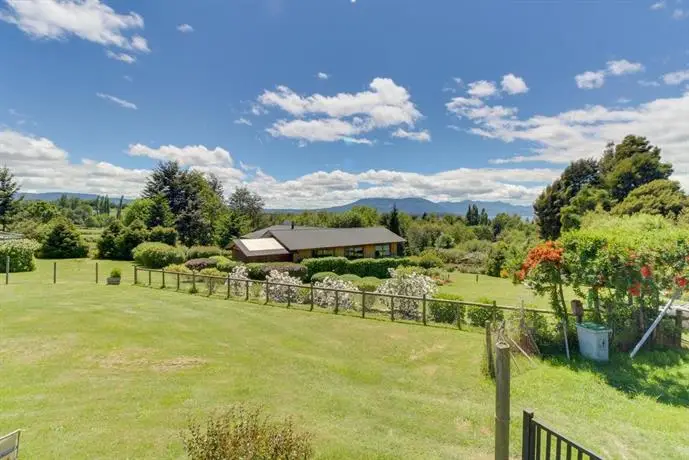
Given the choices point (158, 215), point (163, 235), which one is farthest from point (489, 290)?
point (158, 215)

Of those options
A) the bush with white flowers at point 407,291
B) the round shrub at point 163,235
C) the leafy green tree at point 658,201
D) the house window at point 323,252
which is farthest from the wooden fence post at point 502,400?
the round shrub at point 163,235

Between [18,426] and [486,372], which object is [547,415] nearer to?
[486,372]

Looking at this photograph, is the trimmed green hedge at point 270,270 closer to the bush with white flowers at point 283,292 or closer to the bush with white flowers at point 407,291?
the bush with white flowers at point 283,292

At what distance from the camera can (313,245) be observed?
1325 inches

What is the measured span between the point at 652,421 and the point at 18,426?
32.9ft

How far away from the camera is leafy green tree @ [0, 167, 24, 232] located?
38.5 meters

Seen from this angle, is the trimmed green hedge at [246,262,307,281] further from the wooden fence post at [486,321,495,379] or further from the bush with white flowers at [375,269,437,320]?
the wooden fence post at [486,321,495,379]

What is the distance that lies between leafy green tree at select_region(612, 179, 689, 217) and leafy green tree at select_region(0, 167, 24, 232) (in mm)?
60310

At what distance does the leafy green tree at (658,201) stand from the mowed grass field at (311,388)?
26.7 meters

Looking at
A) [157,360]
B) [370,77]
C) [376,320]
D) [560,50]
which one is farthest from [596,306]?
[370,77]

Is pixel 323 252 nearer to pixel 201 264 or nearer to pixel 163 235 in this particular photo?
pixel 201 264

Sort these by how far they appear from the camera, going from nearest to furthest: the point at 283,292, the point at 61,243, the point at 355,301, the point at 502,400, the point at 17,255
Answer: the point at 502,400 → the point at 355,301 → the point at 283,292 → the point at 17,255 → the point at 61,243

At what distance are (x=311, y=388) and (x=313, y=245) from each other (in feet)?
87.1

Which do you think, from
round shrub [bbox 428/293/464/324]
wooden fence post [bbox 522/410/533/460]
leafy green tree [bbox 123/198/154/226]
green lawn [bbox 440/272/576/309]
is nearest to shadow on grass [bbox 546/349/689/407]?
round shrub [bbox 428/293/464/324]
